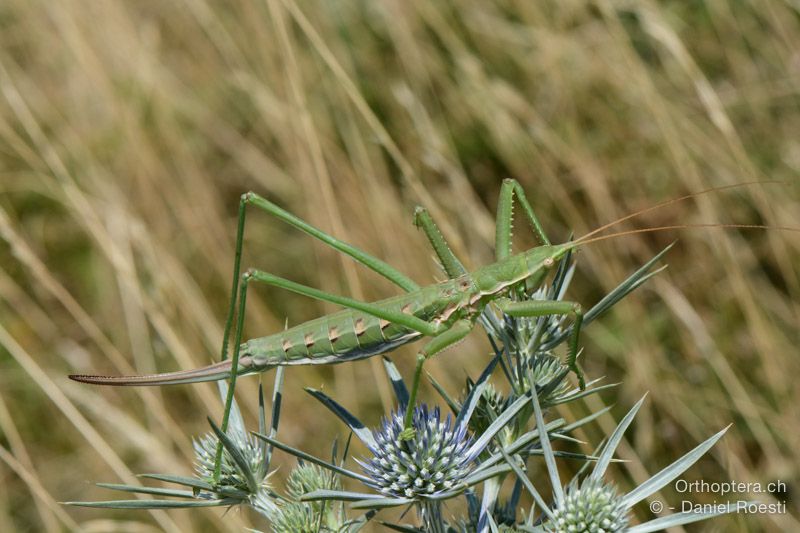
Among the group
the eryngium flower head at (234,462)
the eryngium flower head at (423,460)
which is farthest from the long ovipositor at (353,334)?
the eryngium flower head at (423,460)

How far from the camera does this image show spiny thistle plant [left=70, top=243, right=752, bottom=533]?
1109 millimetres

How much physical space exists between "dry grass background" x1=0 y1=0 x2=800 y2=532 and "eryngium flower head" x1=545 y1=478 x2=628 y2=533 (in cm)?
160

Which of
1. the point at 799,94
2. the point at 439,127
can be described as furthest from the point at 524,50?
the point at 799,94

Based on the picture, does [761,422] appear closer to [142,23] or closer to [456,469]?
[456,469]

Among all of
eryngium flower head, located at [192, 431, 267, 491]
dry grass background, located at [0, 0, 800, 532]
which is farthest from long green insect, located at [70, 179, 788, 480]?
dry grass background, located at [0, 0, 800, 532]

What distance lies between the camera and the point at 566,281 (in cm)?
153

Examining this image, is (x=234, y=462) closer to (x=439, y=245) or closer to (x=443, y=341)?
(x=443, y=341)

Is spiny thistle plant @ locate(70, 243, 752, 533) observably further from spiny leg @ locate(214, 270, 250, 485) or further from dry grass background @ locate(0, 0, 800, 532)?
dry grass background @ locate(0, 0, 800, 532)

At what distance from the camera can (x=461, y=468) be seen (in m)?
1.24

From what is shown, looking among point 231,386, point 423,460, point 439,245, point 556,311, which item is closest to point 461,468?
point 423,460

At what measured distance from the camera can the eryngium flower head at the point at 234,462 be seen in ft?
4.32

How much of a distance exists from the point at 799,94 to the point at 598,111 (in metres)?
0.96

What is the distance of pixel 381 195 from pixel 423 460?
223cm

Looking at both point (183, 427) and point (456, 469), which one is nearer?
point (456, 469)
